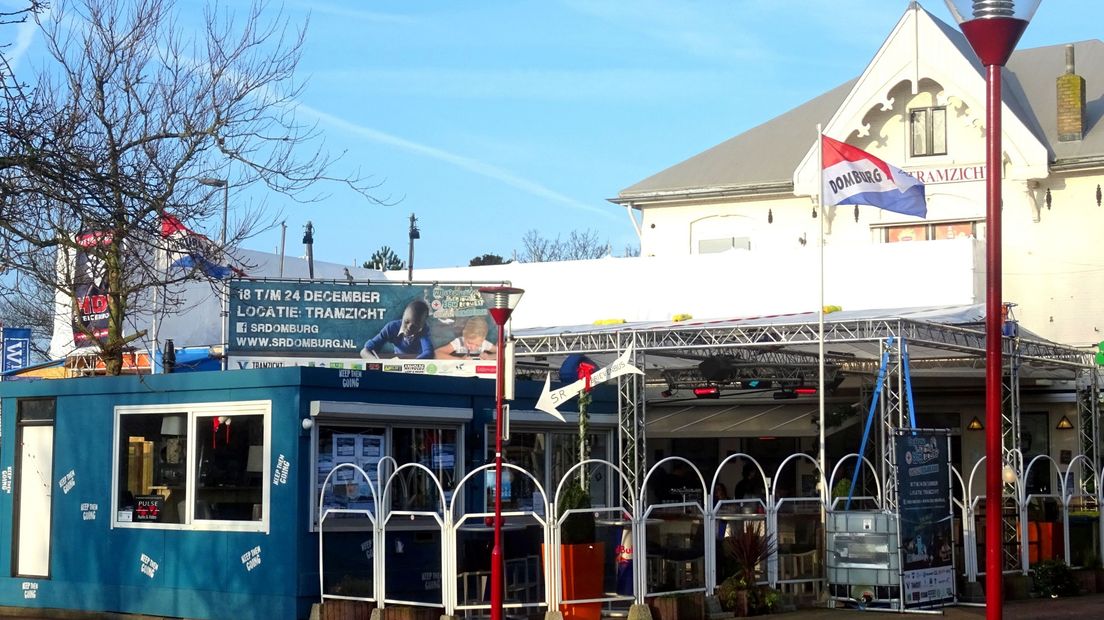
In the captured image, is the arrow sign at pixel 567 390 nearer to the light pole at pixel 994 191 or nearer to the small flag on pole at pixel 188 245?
the small flag on pole at pixel 188 245

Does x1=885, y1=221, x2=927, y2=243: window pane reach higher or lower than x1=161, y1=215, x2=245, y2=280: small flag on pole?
higher

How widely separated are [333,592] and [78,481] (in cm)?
406

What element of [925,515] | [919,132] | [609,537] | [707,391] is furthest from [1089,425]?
[609,537]

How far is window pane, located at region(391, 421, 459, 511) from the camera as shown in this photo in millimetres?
16344

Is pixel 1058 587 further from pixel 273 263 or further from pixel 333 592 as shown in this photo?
pixel 273 263

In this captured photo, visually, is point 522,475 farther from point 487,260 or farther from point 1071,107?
point 487,260

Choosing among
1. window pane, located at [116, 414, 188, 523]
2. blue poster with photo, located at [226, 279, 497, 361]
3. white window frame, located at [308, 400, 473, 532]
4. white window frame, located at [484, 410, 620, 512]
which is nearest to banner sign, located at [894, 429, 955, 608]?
white window frame, located at [484, 410, 620, 512]

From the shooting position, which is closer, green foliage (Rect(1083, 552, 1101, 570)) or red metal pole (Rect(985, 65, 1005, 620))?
red metal pole (Rect(985, 65, 1005, 620))

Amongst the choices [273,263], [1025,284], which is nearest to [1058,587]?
[1025,284]

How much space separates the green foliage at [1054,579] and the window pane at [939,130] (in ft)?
45.6

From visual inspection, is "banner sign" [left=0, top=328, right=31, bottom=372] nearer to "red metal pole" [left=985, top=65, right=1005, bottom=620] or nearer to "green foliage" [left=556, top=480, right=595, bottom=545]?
"green foliage" [left=556, top=480, right=595, bottom=545]

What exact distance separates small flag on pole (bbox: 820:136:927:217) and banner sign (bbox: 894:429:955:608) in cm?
398

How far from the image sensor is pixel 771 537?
16172 millimetres

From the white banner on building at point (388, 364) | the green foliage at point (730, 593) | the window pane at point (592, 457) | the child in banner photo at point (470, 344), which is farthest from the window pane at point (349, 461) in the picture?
the child in banner photo at point (470, 344)
